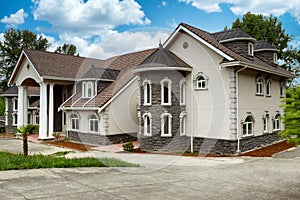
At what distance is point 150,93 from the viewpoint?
15297mm

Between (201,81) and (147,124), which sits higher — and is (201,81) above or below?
above

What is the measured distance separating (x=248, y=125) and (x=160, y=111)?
4954mm

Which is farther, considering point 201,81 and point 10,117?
point 10,117

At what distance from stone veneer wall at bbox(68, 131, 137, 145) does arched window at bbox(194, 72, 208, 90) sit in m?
6.08

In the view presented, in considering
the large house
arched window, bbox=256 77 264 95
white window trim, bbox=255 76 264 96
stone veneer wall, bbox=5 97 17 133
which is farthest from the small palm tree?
arched window, bbox=256 77 264 95

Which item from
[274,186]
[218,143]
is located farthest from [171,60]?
[274,186]

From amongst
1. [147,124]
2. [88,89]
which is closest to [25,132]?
[147,124]

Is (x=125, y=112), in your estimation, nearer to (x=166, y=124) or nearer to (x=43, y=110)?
(x=166, y=124)

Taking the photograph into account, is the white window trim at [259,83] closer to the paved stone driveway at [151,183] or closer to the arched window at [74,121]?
the paved stone driveway at [151,183]

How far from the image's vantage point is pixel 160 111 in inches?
586

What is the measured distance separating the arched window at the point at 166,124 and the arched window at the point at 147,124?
740 mm

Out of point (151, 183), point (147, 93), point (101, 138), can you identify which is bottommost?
point (151, 183)

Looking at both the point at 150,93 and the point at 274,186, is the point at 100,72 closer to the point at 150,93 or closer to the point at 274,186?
the point at 150,93

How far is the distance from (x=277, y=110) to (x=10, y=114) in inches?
964
